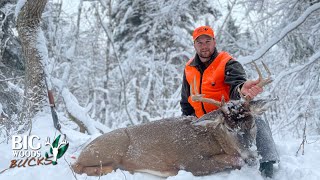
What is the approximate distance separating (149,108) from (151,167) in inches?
524

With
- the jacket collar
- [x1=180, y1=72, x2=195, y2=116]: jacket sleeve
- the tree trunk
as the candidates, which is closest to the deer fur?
[x1=180, y1=72, x2=195, y2=116]: jacket sleeve

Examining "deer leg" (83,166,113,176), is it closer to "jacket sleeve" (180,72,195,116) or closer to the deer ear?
"jacket sleeve" (180,72,195,116)

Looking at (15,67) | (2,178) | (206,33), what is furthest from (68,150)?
(15,67)

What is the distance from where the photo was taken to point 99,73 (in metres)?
24.3

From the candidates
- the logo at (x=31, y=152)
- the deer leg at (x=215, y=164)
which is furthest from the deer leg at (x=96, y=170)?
the deer leg at (x=215, y=164)

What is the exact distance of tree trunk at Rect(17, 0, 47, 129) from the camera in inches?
229

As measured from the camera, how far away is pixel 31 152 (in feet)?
15.0

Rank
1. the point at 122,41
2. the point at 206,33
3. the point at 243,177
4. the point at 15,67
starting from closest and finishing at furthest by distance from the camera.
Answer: the point at 243,177 → the point at 206,33 → the point at 15,67 → the point at 122,41

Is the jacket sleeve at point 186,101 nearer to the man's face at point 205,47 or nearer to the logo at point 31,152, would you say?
the man's face at point 205,47

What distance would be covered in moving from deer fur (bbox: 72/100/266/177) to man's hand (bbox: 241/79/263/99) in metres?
0.10

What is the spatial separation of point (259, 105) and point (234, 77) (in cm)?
62

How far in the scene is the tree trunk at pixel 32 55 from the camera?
5.81 metres

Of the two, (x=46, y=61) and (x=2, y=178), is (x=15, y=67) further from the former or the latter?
(x=2, y=178)

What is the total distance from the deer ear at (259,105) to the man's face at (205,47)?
44.1 inches
